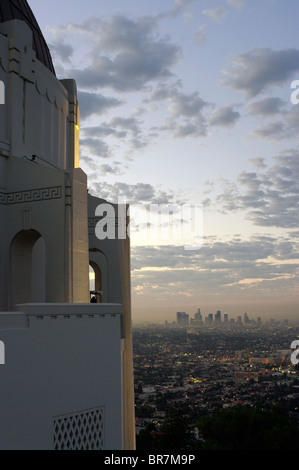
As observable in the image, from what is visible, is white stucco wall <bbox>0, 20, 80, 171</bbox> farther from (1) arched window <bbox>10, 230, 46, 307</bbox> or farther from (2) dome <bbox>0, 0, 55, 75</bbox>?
(1) arched window <bbox>10, 230, 46, 307</bbox>

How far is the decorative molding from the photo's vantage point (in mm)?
11829

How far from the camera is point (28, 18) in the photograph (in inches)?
685

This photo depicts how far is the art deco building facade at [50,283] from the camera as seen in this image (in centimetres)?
830

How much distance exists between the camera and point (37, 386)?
834 cm

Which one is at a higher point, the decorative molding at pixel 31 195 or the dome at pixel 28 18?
the dome at pixel 28 18

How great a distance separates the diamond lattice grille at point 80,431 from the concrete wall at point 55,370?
0.11 meters

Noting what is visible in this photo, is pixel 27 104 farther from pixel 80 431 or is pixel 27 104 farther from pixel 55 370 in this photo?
pixel 80 431

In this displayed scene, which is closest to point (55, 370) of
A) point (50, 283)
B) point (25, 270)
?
A: point (50, 283)

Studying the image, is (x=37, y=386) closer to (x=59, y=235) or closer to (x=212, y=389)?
(x=59, y=235)

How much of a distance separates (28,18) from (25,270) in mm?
10567

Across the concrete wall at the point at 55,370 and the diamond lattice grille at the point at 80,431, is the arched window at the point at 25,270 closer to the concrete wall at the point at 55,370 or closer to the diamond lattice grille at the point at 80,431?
the concrete wall at the point at 55,370

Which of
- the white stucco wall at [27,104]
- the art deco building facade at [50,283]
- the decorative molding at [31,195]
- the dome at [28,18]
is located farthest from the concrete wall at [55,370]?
the dome at [28,18]

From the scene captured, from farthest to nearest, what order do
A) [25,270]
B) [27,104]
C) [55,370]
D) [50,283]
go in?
[27,104], [25,270], [50,283], [55,370]
